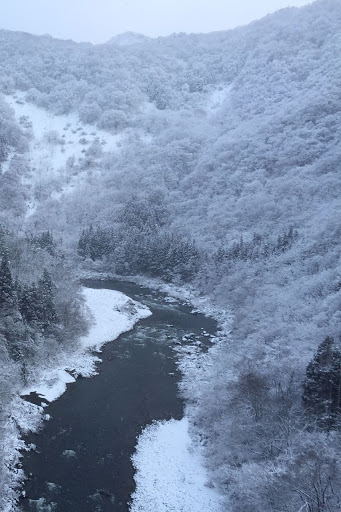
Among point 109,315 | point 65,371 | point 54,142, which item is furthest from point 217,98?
point 65,371

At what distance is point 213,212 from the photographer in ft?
264

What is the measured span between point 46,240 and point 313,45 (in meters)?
106

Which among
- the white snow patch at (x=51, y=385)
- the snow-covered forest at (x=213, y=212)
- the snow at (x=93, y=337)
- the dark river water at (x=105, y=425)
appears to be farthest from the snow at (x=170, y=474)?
the snow at (x=93, y=337)

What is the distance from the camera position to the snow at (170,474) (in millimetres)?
19578

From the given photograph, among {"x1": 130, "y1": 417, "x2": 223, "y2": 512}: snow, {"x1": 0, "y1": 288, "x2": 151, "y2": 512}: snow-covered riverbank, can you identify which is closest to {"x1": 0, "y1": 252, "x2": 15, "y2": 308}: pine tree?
{"x1": 0, "y1": 288, "x2": 151, "y2": 512}: snow-covered riverbank

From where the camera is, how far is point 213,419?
2598cm

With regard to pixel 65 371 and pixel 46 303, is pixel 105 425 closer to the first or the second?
pixel 65 371

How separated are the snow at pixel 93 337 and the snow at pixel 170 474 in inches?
338

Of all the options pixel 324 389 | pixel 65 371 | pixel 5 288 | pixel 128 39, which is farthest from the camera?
pixel 128 39

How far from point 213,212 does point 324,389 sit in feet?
200

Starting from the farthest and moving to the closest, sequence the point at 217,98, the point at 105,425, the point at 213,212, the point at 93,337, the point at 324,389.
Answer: the point at 217,98
the point at 213,212
the point at 93,337
the point at 105,425
the point at 324,389

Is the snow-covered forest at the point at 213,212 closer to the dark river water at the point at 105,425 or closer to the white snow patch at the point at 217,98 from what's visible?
the white snow patch at the point at 217,98

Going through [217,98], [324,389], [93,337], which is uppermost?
[217,98]

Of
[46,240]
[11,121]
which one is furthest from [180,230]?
[11,121]
